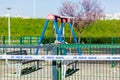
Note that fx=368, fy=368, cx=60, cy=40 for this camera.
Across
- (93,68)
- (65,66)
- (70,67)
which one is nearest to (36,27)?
(70,67)

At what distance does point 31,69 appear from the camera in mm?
15062

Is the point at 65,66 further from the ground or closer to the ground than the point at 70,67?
further from the ground

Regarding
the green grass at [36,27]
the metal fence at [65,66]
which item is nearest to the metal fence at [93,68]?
the metal fence at [65,66]

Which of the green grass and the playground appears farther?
the green grass

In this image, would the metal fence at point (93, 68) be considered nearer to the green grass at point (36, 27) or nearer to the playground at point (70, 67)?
the playground at point (70, 67)

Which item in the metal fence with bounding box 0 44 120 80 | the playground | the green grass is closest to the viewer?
the metal fence with bounding box 0 44 120 80

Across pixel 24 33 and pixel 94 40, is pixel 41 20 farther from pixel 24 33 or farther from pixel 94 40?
pixel 94 40

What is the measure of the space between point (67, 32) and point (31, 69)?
31.5 m

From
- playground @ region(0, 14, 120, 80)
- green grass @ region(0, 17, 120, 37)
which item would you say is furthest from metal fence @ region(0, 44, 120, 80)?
green grass @ region(0, 17, 120, 37)

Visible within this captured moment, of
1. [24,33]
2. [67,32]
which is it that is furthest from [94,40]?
[24,33]

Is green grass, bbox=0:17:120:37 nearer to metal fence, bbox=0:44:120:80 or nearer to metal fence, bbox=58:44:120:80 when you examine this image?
metal fence, bbox=0:44:120:80

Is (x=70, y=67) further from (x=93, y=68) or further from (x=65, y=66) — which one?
(x=93, y=68)

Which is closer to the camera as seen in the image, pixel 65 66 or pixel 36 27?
pixel 65 66

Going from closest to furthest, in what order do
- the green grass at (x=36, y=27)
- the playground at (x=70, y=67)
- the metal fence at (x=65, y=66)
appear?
1. the metal fence at (x=65, y=66)
2. the playground at (x=70, y=67)
3. the green grass at (x=36, y=27)
